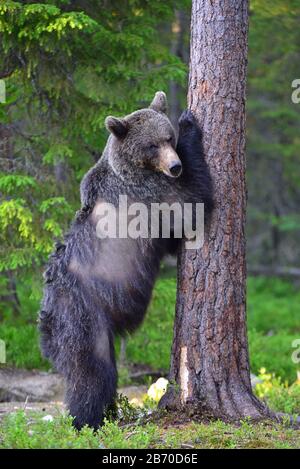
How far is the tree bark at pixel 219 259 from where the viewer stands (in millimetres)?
5844

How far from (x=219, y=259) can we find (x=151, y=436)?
158 centimetres

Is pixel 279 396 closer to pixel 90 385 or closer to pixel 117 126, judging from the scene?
pixel 90 385

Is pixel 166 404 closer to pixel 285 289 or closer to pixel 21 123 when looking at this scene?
pixel 21 123

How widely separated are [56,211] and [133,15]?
2867 mm

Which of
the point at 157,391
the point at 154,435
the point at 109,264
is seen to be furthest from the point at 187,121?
the point at 157,391

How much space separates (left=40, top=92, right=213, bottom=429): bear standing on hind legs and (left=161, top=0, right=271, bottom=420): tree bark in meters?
0.20

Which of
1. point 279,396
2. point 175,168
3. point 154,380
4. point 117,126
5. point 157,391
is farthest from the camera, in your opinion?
point 154,380

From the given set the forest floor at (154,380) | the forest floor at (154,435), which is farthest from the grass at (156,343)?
the forest floor at (154,435)


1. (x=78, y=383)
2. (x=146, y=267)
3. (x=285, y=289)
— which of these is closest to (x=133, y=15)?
(x=146, y=267)

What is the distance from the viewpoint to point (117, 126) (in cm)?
619

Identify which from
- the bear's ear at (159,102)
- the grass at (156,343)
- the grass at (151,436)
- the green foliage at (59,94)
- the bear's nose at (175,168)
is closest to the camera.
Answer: the grass at (151,436)

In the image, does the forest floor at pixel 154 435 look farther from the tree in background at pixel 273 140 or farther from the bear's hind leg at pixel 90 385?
the tree in background at pixel 273 140
